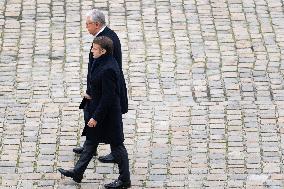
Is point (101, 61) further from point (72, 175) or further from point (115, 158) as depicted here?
point (72, 175)

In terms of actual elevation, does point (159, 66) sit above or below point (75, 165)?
above

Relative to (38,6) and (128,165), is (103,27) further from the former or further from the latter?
(38,6)

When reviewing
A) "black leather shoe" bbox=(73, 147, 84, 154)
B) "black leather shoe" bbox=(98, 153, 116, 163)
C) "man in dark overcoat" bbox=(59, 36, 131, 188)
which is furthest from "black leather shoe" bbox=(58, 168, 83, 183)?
"black leather shoe" bbox=(73, 147, 84, 154)

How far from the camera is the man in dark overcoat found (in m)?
8.83

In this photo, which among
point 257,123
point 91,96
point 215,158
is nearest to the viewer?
point 91,96

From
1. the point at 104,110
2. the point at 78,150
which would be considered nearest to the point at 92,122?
the point at 104,110

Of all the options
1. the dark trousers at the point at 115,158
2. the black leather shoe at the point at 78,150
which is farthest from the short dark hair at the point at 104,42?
the black leather shoe at the point at 78,150

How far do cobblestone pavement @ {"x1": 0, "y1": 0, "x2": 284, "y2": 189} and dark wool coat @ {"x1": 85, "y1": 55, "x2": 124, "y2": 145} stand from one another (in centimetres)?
70

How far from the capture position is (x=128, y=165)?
30.6 feet

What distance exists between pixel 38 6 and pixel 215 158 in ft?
15.7

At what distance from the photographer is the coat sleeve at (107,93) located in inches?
346

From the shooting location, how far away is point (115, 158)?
9.27 metres

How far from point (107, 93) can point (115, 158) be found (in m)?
0.83

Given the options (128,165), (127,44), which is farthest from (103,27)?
(127,44)
